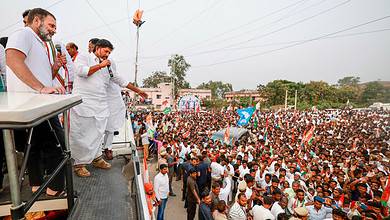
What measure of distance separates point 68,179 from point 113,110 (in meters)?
1.79

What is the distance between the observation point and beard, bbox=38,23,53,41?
194cm

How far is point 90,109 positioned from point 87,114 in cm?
7

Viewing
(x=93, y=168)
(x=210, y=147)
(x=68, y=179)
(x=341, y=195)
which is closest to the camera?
(x=68, y=179)

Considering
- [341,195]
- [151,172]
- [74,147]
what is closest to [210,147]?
[151,172]

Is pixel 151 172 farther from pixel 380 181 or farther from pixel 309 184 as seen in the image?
pixel 380 181

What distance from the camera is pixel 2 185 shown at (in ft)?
6.28

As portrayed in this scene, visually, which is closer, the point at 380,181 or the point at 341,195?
the point at 341,195

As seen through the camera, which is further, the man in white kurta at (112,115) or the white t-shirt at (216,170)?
the white t-shirt at (216,170)

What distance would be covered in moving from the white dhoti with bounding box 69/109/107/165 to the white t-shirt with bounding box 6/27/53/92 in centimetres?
60

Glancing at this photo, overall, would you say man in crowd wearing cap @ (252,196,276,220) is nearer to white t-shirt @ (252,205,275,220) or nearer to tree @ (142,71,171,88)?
white t-shirt @ (252,205,275,220)

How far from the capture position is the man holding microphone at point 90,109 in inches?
100.0

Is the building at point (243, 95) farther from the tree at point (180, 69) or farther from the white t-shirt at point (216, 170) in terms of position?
the white t-shirt at point (216, 170)

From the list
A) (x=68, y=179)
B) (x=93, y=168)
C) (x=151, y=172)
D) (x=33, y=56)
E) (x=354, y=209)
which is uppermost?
(x=33, y=56)

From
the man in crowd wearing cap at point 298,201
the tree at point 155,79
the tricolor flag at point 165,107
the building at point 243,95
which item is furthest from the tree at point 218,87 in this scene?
the man in crowd wearing cap at point 298,201
